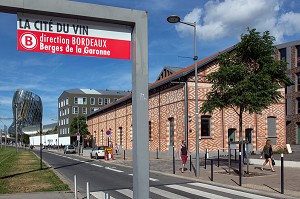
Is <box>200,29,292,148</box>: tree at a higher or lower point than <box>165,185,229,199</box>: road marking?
higher

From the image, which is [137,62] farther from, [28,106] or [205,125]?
[28,106]

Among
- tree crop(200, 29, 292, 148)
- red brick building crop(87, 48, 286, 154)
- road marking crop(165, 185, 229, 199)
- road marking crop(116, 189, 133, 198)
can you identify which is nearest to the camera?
road marking crop(165, 185, 229, 199)

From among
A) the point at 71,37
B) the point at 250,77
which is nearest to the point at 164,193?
the point at 250,77

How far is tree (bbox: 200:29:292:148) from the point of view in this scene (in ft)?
55.0

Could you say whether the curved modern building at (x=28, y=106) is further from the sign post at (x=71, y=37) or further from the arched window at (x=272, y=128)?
the sign post at (x=71, y=37)

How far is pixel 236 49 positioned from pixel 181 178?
686 cm

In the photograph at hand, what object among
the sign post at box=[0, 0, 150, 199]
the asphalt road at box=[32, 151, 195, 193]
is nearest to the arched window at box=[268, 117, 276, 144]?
the asphalt road at box=[32, 151, 195, 193]

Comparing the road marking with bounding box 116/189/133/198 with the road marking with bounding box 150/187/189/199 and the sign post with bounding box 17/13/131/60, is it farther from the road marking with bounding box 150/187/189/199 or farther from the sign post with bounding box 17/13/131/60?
the sign post with bounding box 17/13/131/60

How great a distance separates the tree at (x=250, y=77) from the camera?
16750mm

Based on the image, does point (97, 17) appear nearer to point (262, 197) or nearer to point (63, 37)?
point (63, 37)

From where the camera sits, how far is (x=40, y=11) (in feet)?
14.8

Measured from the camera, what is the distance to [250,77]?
1695cm

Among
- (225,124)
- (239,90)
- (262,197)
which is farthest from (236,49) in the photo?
(225,124)

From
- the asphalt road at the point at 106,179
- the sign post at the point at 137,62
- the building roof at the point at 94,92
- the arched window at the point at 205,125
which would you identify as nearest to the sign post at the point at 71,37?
the sign post at the point at 137,62
